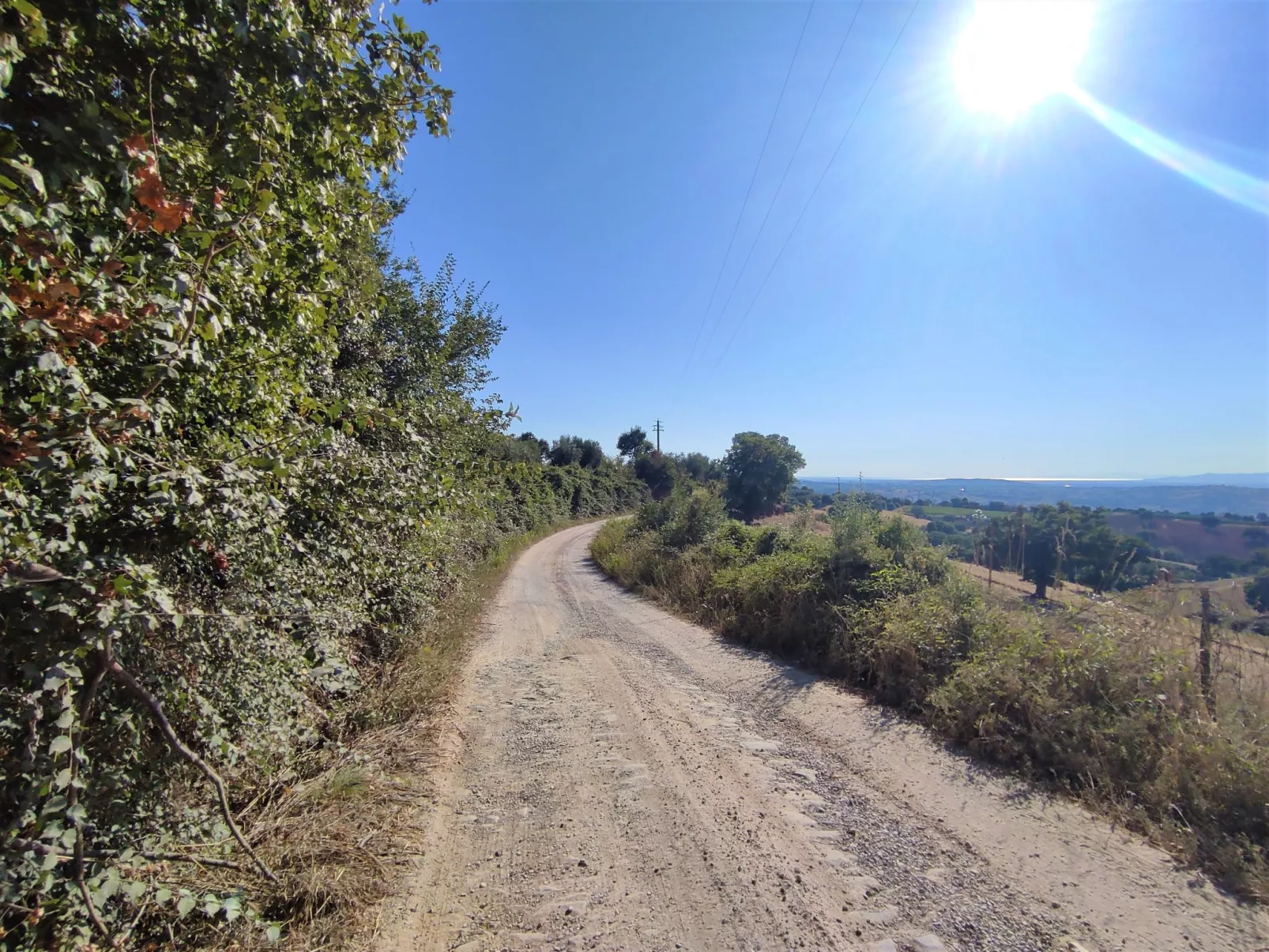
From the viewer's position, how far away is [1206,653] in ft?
13.7

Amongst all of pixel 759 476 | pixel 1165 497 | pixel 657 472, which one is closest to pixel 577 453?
pixel 657 472

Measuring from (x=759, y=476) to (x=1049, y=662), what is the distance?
81.5 ft

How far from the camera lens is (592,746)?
14.1ft

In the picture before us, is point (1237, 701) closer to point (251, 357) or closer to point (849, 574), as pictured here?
point (849, 574)

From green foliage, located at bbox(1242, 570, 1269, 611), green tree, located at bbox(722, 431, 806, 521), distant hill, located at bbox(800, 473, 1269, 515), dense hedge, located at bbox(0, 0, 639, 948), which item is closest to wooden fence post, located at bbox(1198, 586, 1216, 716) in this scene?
green foliage, located at bbox(1242, 570, 1269, 611)

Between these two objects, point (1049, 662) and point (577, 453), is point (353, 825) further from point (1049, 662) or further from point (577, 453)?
point (577, 453)

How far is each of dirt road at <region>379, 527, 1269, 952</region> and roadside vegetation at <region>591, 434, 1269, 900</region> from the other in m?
0.36

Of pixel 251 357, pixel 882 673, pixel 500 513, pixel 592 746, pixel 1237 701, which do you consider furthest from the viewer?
pixel 500 513

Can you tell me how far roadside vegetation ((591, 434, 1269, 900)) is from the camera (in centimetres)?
328

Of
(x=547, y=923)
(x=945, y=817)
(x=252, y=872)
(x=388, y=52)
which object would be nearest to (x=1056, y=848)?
(x=945, y=817)

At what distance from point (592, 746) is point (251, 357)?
365 cm

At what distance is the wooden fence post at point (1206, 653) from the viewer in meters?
3.90

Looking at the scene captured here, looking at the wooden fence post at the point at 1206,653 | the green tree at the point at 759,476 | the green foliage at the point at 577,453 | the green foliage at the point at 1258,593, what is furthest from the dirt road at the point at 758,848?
the green foliage at the point at 577,453

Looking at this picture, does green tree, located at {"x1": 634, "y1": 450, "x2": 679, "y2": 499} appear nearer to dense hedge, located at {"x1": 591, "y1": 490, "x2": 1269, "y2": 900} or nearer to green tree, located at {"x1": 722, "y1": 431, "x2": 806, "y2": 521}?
green tree, located at {"x1": 722, "y1": 431, "x2": 806, "y2": 521}
